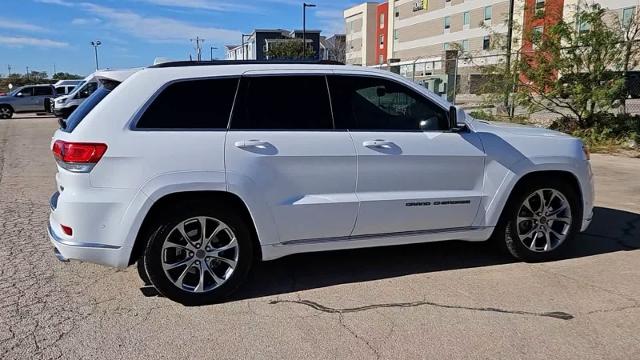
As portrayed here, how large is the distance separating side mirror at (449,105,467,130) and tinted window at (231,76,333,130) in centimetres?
106

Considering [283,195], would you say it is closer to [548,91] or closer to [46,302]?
[46,302]

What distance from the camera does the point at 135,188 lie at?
3848 millimetres

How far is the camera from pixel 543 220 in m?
5.05

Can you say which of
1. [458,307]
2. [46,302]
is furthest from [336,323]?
[46,302]

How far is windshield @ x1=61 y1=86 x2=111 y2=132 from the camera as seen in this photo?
4.05 meters

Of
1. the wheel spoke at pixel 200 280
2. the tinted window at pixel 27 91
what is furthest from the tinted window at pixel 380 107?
the tinted window at pixel 27 91

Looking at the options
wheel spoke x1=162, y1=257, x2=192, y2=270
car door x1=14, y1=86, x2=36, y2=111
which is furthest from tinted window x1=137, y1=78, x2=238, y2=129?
car door x1=14, y1=86, x2=36, y2=111

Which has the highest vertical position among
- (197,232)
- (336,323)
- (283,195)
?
(283,195)

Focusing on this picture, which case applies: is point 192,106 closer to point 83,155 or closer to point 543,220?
point 83,155

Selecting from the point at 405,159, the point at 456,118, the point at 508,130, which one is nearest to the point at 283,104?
the point at 405,159

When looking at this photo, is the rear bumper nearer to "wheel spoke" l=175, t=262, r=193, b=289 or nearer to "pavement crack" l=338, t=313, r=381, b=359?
"wheel spoke" l=175, t=262, r=193, b=289

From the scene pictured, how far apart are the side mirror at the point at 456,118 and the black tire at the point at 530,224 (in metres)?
0.89

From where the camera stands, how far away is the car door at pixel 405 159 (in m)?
4.39

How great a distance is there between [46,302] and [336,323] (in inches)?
88.7
